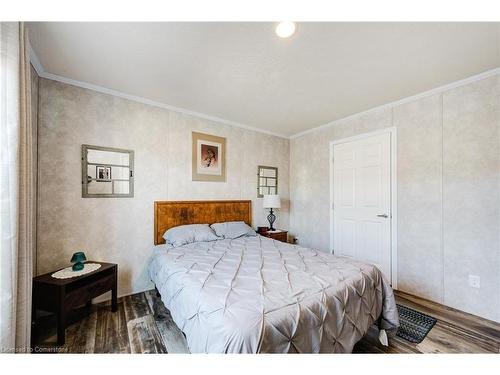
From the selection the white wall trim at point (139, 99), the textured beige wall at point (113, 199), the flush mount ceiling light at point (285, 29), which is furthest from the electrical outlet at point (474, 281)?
the white wall trim at point (139, 99)

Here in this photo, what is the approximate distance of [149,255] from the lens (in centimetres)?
268

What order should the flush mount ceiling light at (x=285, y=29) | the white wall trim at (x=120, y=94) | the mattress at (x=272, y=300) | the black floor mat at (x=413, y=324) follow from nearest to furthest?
the mattress at (x=272, y=300), the flush mount ceiling light at (x=285, y=29), the black floor mat at (x=413, y=324), the white wall trim at (x=120, y=94)

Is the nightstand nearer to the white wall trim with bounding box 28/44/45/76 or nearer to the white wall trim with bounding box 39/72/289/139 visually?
the white wall trim with bounding box 39/72/289/139

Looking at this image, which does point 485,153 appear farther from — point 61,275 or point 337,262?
point 61,275

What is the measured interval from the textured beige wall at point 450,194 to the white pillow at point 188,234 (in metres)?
2.46

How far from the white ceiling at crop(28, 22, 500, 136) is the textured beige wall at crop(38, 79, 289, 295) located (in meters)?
0.29

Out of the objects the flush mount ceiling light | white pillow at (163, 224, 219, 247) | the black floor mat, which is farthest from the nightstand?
the flush mount ceiling light

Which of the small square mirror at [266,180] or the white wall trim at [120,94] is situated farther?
the small square mirror at [266,180]

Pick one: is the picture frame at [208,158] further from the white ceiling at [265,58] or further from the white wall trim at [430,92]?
the white wall trim at [430,92]

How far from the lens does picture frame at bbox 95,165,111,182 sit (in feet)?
7.77

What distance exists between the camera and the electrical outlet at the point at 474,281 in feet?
6.92

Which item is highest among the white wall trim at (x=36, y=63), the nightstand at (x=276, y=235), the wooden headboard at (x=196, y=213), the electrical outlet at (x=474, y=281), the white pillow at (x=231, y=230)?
the white wall trim at (x=36, y=63)

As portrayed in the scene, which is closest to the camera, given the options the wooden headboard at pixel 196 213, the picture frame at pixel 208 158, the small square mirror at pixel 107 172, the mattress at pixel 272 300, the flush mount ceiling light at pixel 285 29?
the mattress at pixel 272 300
